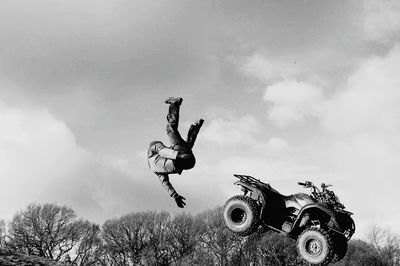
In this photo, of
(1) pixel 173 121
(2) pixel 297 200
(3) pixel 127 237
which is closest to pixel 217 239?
(3) pixel 127 237

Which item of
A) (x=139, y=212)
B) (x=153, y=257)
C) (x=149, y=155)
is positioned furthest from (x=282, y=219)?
(x=139, y=212)

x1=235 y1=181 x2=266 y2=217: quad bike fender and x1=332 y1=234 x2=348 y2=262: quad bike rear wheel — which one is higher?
x1=235 y1=181 x2=266 y2=217: quad bike fender

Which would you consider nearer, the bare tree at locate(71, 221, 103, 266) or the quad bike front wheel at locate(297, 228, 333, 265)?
the quad bike front wheel at locate(297, 228, 333, 265)

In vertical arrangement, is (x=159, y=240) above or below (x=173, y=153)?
above

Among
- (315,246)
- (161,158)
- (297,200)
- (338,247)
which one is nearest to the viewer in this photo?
(161,158)

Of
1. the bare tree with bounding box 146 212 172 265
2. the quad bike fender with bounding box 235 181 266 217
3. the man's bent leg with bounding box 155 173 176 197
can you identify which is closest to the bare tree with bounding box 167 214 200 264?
the bare tree with bounding box 146 212 172 265

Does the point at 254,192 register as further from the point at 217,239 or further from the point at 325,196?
the point at 217,239

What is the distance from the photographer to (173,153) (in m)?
7.73

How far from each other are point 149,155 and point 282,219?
5309 mm

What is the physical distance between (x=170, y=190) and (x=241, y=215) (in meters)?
4.16

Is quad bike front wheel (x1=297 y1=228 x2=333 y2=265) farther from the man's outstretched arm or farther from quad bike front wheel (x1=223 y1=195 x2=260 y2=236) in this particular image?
the man's outstretched arm

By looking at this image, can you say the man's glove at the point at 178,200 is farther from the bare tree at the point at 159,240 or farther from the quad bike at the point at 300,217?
the bare tree at the point at 159,240

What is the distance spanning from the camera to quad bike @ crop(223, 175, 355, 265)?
1150 centimetres

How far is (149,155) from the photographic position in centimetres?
842
